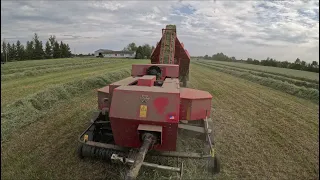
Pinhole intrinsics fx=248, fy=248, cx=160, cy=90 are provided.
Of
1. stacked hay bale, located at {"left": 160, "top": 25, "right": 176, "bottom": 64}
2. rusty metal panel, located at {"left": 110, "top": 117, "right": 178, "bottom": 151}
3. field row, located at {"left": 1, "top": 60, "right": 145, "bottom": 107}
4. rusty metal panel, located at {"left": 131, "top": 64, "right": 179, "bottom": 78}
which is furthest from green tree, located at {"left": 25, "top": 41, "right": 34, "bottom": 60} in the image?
rusty metal panel, located at {"left": 110, "top": 117, "right": 178, "bottom": 151}

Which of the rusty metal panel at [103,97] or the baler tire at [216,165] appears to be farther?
the rusty metal panel at [103,97]

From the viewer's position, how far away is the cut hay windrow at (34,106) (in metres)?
6.61

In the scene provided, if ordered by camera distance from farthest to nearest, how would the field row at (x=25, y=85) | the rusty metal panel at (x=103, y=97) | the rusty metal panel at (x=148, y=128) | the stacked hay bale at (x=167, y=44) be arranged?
the field row at (x=25, y=85) < the stacked hay bale at (x=167, y=44) < the rusty metal panel at (x=103, y=97) < the rusty metal panel at (x=148, y=128)

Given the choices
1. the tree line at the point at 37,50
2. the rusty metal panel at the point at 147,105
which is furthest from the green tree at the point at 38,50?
the rusty metal panel at the point at 147,105

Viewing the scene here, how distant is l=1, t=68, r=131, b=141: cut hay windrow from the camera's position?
6.61 m

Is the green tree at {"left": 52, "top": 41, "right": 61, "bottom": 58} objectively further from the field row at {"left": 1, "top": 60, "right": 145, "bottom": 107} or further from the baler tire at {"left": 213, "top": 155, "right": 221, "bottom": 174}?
the baler tire at {"left": 213, "top": 155, "right": 221, "bottom": 174}

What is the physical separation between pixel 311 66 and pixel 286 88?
982 inches

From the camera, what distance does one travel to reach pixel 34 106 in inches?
331

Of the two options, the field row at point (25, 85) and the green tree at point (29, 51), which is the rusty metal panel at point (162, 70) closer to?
the field row at point (25, 85)

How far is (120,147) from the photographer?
4633 millimetres

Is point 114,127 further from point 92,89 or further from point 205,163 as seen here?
point 92,89

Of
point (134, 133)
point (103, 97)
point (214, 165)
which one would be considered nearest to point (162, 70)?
point (103, 97)

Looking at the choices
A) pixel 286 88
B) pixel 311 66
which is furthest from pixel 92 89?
pixel 311 66

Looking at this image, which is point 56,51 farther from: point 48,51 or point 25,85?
point 25,85
